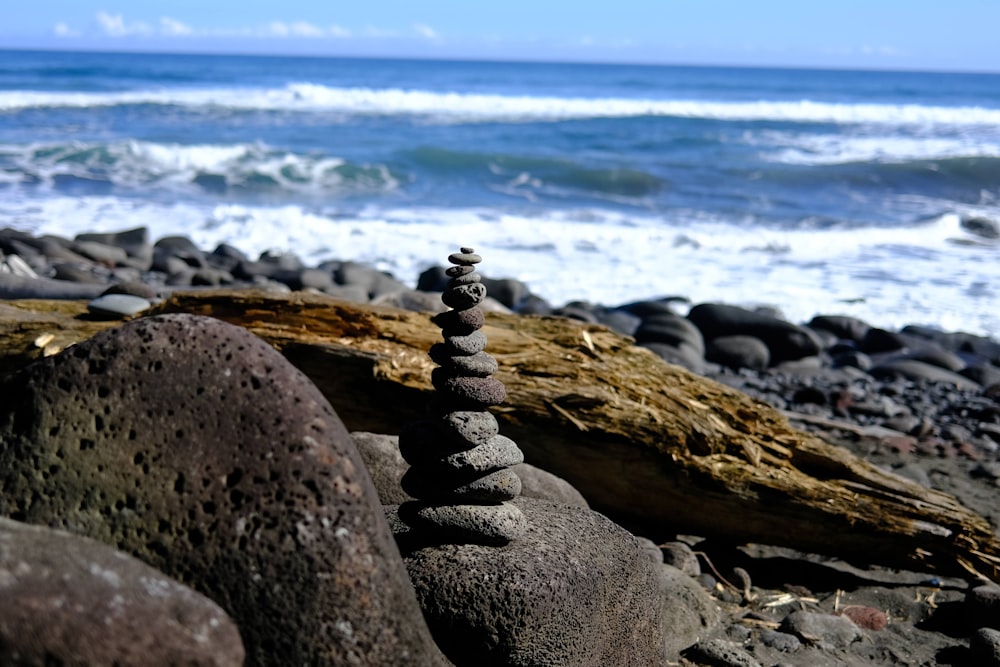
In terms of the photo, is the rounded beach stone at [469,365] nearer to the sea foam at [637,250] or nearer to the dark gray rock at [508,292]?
the dark gray rock at [508,292]

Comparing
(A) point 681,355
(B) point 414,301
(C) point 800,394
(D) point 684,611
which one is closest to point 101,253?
(B) point 414,301

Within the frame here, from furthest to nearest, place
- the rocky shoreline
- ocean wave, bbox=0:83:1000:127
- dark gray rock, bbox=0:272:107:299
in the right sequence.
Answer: ocean wave, bbox=0:83:1000:127, dark gray rock, bbox=0:272:107:299, the rocky shoreline

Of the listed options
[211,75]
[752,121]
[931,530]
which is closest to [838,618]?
[931,530]

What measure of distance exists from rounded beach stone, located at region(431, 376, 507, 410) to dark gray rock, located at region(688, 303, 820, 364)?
7022 millimetres

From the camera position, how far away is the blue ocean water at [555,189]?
1338 cm

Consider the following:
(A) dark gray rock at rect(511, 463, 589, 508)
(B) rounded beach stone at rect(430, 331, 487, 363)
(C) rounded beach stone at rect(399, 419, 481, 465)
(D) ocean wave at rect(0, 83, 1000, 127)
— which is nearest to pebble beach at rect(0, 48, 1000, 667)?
(A) dark gray rock at rect(511, 463, 589, 508)

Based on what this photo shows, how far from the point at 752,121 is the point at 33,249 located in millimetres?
33968

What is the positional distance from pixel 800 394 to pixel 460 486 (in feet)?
18.5

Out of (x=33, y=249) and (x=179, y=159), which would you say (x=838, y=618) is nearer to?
(x=33, y=249)

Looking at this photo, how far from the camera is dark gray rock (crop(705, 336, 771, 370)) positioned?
9344 mm

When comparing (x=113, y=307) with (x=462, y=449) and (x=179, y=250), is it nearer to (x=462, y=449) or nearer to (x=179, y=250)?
(x=462, y=449)

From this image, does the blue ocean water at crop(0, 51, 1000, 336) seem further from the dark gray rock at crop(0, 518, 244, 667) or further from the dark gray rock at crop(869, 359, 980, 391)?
the dark gray rock at crop(0, 518, 244, 667)

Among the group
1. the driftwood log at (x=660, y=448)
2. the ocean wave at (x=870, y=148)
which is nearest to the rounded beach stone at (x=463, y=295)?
the driftwood log at (x=660, y=448)

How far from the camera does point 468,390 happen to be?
10.1ft
